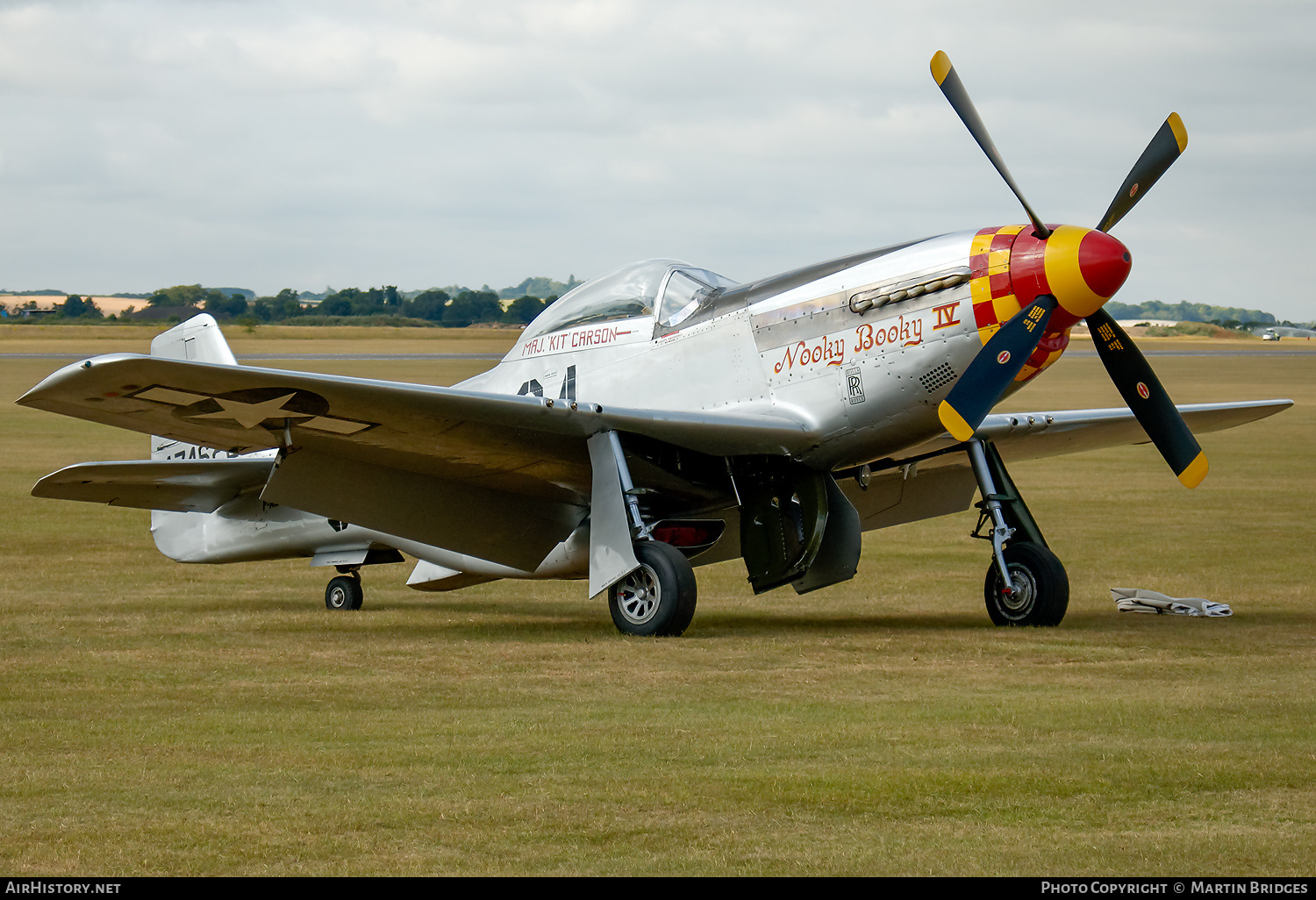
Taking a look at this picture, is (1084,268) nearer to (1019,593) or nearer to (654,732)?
(1019,593)

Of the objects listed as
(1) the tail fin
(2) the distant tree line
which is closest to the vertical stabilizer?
(1) the tail fin

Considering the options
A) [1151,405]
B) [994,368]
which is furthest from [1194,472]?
[994,368]

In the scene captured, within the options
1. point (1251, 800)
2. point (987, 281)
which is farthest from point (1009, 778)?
point (987, 281)

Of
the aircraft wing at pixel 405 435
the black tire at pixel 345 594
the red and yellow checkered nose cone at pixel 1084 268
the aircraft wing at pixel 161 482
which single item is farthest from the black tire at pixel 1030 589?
the aircraft wing at pixel 161 482

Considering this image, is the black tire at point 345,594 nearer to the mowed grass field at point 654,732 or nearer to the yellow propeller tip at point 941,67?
the mowed grass field at point 654,732

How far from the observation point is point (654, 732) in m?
6.60

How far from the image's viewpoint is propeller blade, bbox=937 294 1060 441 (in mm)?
9117

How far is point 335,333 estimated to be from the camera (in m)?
110

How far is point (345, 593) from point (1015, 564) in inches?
218

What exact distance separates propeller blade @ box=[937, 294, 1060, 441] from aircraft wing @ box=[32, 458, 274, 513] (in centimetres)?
Result: 572

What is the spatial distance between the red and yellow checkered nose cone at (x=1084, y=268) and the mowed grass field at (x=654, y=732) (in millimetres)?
2164

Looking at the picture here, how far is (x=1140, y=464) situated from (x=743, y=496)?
20230 mm

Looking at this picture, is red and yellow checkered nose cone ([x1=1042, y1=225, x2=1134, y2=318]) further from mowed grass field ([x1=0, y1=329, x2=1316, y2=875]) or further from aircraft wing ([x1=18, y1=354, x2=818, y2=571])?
mowed grass field ([x1=0, y1=329, x2=1316, y2=875])
